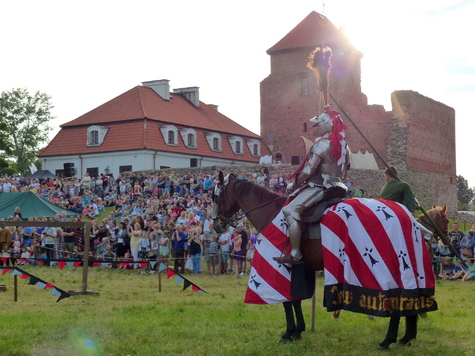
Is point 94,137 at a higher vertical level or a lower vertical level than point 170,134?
lower

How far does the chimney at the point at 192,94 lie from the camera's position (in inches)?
2520

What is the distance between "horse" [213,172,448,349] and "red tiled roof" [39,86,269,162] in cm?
4165

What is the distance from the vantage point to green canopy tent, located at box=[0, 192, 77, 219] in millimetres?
28453

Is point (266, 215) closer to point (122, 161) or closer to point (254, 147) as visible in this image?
point (122, 161)

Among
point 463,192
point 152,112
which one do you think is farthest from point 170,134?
point 463,192

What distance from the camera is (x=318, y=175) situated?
9422 millimetres

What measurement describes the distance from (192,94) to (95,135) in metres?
11.7

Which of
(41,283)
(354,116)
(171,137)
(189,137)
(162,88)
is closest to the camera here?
(41,283)

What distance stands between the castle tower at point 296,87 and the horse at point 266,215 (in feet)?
165

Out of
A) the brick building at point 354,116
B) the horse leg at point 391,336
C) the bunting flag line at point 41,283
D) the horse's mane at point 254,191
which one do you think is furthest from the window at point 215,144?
the horse leg at point 391,336

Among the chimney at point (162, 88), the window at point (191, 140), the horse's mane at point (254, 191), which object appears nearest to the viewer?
the horse's mane at point (254, 191)

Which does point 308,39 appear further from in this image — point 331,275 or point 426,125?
point 331,275

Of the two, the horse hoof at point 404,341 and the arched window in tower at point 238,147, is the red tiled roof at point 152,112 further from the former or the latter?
the horse hoof at point 404,341

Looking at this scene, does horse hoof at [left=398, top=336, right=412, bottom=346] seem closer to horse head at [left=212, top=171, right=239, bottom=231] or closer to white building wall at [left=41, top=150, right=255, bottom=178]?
horse head at [left=212, top=171, right=239, bottom=231]
